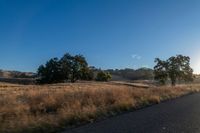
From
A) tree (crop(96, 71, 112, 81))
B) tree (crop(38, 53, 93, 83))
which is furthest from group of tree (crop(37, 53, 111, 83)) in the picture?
tree (crop(96, 71, 112, 81))

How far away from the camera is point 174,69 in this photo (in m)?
77.9

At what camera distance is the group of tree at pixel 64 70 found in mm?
87688

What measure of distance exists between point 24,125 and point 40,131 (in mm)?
736

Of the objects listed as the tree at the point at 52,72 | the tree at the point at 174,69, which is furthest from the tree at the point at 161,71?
the tree at the point at 52,72

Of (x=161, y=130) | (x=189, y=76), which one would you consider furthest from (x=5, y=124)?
(x=189, y=76)

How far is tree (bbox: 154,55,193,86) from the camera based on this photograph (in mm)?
77625

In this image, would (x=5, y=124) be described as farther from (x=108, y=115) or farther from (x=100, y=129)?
(x=108, y=115)

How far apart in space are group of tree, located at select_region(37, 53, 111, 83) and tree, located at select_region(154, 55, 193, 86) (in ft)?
69.5

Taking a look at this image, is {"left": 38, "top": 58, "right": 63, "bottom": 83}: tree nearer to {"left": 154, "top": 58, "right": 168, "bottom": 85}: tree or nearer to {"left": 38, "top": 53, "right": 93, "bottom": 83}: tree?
{"left": 38, "top": 53, "right": 93, "bottom": 83}: tree

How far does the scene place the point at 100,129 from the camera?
1066cm

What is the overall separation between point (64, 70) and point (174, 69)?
2741 centimetres

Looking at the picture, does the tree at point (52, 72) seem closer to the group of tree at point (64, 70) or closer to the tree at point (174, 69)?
the group of tree at point (64, 70)

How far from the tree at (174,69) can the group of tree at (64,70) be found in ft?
69.5

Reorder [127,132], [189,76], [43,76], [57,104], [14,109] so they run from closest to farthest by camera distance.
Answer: [127,132] < [14,109] < [57,104] < [189,76] < [43,76]
